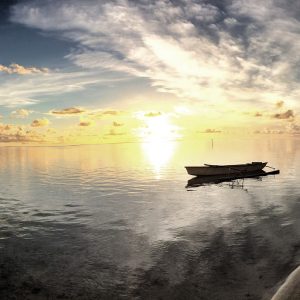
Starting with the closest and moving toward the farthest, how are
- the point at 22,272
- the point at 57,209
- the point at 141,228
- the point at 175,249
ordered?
1. the point at 22,272
2. the point at 175,249
3. the point at 141,228
4. the point at 57,209

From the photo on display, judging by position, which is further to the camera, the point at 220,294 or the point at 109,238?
the point at 109,238

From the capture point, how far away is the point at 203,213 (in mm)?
35000

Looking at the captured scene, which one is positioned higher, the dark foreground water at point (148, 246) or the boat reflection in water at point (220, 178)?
the boat reflection in water at point (220, 178)

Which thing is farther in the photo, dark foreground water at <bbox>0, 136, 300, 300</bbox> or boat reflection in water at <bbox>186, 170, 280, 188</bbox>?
boat reflection in water at <bbox>186, 170, 280, 188</bbox>

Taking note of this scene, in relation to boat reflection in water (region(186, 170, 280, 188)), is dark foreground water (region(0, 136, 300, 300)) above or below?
below

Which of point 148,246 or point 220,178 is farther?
point 220,178

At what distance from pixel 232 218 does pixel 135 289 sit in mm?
17615

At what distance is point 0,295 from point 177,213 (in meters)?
21.4

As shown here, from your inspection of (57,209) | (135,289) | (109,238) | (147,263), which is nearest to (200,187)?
(57,209)

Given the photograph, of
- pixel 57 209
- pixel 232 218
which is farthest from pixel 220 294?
pixel 57 209

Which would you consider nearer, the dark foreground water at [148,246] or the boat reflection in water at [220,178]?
the dark foreground water at [148,246]

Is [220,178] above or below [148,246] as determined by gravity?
above

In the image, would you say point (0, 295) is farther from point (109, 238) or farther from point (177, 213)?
point (177, 213)

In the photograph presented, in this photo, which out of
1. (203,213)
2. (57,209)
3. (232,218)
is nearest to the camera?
(232,218)
